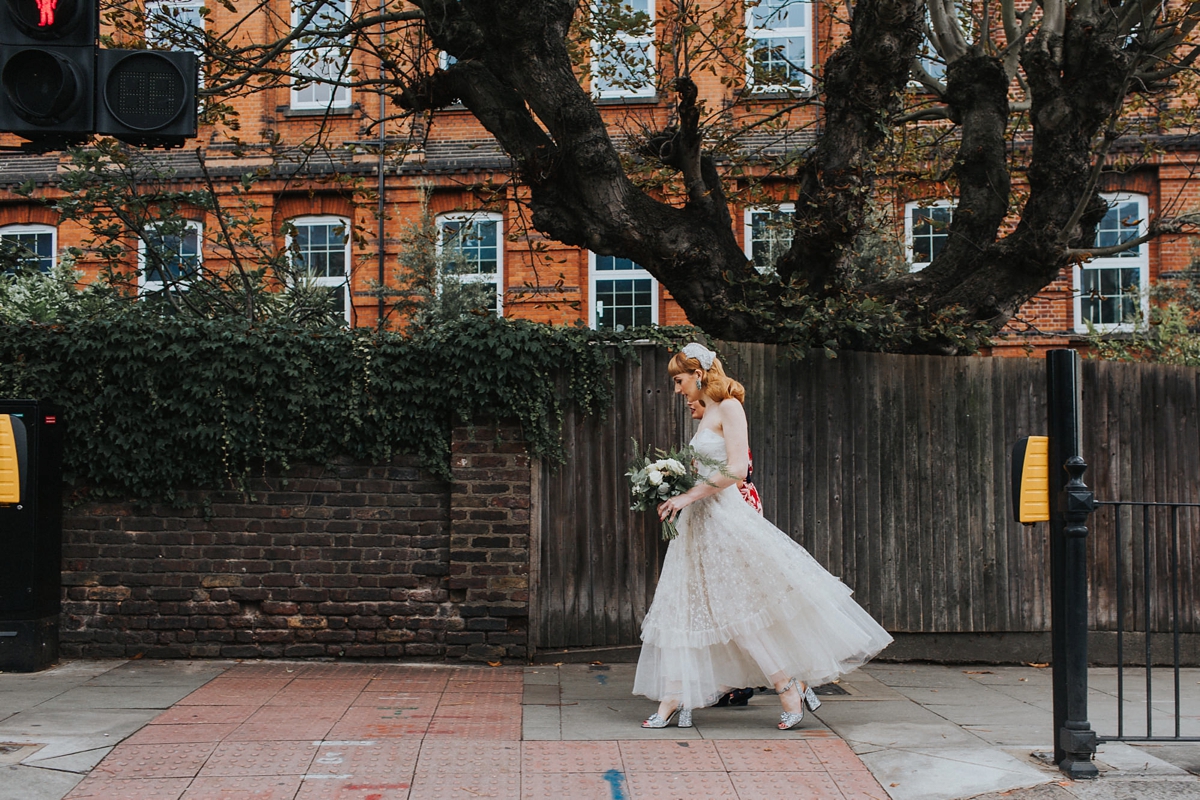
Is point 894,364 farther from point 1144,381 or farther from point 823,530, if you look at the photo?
point 1144,381

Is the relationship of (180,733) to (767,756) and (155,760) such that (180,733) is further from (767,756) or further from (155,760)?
(767,756)

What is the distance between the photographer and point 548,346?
24.6 feet

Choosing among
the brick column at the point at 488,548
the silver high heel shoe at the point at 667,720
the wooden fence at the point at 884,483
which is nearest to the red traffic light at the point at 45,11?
the brick column at the point at 488,548

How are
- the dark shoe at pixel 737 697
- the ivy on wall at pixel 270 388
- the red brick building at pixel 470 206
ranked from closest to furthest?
the dark shoe at pixel 737 697 < the ivy on wall at pixel 270 388 < the red brick building at pixel 470 206

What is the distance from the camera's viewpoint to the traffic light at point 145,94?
4.68 meters

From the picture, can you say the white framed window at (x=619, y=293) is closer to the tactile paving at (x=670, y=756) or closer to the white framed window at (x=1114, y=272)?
the white framed window at (x=1114, y=272)

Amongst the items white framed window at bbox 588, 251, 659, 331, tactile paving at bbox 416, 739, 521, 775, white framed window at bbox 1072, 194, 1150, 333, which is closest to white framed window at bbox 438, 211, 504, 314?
white framed window at bbox 588, 251, 659, 331

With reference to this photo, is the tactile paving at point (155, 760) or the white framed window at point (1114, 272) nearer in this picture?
the tactile paving at point (155, 760)

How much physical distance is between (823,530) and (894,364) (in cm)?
132

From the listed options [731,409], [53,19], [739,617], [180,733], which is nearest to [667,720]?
[739,617]

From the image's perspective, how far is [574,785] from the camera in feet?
15.3

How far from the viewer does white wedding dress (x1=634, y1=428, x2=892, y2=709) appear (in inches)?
219

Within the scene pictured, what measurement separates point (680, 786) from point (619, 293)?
50.7ft

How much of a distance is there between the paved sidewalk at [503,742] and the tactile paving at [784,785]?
0.01m
